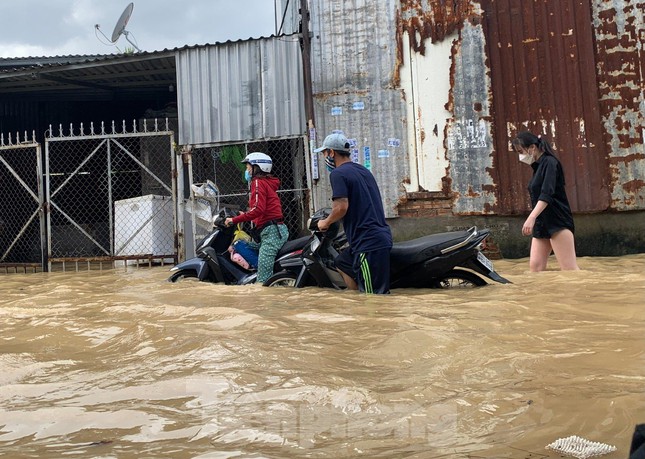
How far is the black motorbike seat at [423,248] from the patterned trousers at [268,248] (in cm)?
135

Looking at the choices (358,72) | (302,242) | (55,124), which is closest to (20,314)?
(302,242)

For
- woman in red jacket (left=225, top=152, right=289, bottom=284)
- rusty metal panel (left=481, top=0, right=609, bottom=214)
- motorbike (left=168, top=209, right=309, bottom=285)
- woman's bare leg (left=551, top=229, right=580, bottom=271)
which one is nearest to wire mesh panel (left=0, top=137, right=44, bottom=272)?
motorbike (left=168, top=209, right=309, bottom=285)

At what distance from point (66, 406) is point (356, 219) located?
2.87 meters

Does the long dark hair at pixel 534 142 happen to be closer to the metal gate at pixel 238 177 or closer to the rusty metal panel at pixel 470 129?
the rusty metal panel at pixel 470 129

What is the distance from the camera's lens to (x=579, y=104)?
884 centimetres

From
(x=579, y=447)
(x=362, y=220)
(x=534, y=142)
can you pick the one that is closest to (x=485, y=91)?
(x=534, y=142)

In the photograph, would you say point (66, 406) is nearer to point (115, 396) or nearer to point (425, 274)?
point (115, 396)

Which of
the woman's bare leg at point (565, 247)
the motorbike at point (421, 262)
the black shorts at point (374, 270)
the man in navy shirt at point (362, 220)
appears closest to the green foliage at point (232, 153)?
the motorbike at point (421, 262)

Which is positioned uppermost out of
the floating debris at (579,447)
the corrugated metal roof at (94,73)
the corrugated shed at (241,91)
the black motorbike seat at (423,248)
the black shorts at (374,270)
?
the corrugated metal roof at (94,73)

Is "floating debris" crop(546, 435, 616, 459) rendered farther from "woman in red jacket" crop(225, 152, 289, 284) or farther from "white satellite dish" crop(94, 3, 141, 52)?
"white satellite dish" crop(94, 3, 141, 52)

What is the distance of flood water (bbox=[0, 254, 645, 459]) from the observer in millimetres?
1925

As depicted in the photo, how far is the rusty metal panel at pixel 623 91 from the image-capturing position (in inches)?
344

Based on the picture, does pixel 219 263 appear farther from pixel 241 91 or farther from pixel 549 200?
pixel 241 91

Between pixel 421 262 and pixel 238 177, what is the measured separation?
6.68 meters
